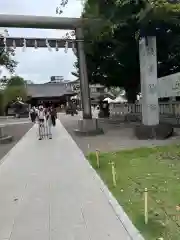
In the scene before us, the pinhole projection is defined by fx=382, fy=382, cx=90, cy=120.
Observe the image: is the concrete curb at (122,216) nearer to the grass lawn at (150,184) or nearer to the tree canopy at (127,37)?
the grass lawn at (150,184)

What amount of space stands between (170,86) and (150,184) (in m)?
11.0

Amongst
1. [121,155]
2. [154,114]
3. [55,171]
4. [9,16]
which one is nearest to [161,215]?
[55,171]

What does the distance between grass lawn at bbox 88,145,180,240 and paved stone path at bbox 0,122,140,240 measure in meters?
0.32

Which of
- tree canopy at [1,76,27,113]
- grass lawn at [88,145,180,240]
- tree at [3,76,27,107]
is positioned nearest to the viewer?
grass lawn at [88,145,180,240]

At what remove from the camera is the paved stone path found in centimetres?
560

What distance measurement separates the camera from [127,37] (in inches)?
899

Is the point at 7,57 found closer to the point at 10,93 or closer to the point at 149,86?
the point at 149,86

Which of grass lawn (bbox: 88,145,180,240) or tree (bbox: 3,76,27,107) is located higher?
tree (bbox: 3,76,27,107)

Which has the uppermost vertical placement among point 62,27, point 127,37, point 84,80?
point 62,27

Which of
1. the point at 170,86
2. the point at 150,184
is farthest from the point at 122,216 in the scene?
the point at 170,86

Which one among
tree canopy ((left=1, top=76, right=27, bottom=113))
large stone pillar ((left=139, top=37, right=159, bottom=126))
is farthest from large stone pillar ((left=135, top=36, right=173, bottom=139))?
tree canopy ((left=1, top=76, right=27, bottom=113))

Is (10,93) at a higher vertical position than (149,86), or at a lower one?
higher

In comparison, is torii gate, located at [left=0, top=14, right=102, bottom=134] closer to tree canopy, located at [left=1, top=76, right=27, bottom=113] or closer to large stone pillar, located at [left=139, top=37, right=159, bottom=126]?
large stone pillar, located at [left=139, top=37, right=159, bottom=126]

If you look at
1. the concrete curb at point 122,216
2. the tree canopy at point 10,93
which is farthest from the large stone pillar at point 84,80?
the tree canopy at point 10,93
